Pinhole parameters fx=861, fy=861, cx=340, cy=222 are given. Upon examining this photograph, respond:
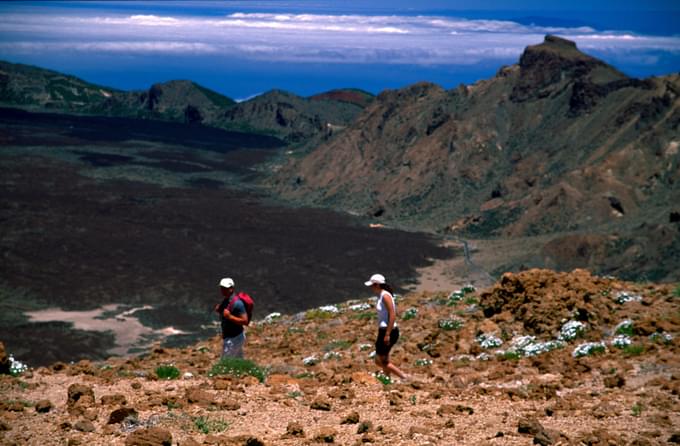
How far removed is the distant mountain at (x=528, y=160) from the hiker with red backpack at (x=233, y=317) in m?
42.7

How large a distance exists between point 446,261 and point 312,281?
1402 cm

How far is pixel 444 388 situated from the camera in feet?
42.8

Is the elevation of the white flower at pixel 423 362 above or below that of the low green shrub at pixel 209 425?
below

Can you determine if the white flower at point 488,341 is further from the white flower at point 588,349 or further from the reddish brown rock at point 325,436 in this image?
the reddish brown rock at point 325,436

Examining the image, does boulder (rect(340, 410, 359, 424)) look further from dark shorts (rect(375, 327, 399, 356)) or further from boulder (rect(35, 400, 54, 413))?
boulder (rect(35, 400, 54, 413))

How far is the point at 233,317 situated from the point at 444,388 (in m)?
3.77

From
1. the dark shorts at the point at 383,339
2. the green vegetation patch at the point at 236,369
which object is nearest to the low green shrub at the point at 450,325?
the dark shorts at the point at 383,339

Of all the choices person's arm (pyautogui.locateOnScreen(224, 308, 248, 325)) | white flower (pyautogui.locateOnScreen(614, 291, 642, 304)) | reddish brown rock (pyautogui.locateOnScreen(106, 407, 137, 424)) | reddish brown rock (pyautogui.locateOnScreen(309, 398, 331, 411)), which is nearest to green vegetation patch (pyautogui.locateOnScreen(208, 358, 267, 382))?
person's arm (pyautogui.locateOnScreen(224, 308, 248, 325))

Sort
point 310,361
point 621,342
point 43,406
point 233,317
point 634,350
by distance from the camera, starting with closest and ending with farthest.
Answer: point 43,406 → point 233,317 → point 634,350 → point 621,342 → point 310,361

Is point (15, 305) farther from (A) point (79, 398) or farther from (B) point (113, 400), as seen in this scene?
(B) point (113, 400)

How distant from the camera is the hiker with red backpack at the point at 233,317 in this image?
47.6ft

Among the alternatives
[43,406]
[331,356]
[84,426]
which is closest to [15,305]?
[331,356]

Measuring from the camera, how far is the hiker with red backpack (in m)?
14.5

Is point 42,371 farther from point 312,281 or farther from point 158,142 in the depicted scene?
point 158,142
